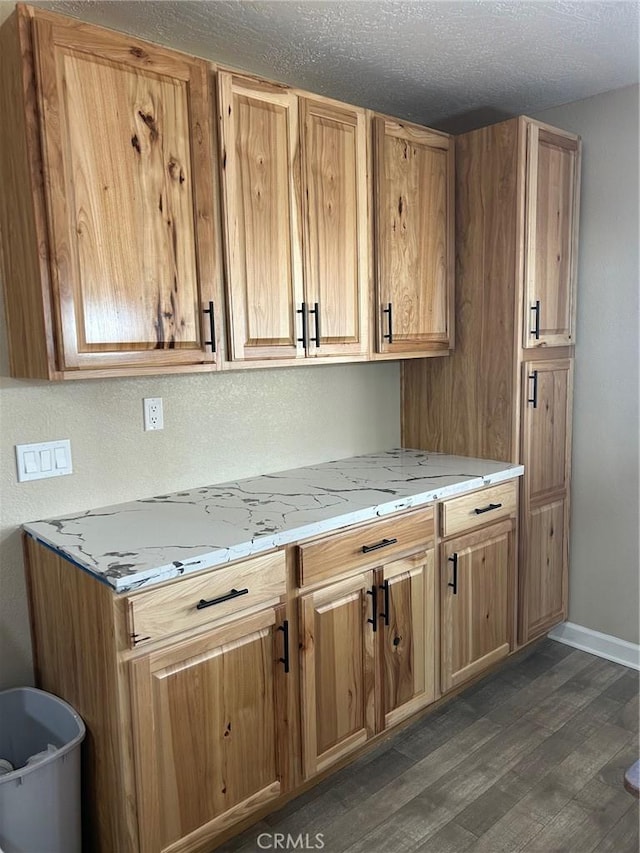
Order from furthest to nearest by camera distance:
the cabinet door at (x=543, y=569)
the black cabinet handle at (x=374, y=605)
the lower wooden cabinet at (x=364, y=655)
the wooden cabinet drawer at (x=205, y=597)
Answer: the cabinet door at (x=543, y=569), the black cabinet handle at (x=374, y=605), the lower wooden cabinet at (x=364, y=655), the wooden cabinet drawer at (x=205, y=597)

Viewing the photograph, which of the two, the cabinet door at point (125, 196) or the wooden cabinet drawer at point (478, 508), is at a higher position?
the cabinet door at point (125, 196)

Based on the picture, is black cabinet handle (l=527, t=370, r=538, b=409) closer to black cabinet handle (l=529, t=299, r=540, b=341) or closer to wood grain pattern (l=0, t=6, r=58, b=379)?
black cabinet handle (l=529, t=299, r=540, b=341)

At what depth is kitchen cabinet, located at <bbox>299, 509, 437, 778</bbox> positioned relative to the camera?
1.98 m

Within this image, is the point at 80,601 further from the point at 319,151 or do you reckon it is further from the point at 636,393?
the point at 636,393

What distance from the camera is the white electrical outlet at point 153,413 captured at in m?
2.19

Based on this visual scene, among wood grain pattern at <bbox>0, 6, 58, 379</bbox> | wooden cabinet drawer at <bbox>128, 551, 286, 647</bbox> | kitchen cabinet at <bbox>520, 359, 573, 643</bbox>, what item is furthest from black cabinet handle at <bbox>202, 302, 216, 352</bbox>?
kitchen cabinet at <bbox>520, 359, 573, 643</bbox>

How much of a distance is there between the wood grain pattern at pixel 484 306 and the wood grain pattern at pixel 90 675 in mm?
1748

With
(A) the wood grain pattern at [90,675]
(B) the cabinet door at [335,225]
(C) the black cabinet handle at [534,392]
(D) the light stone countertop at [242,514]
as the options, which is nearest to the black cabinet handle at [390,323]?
(B) the cabinet door at [335,225]

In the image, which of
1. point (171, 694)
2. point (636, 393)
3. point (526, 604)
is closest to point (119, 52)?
point (171, 694)

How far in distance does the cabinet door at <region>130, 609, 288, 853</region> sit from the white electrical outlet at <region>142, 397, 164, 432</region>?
30.6 inches

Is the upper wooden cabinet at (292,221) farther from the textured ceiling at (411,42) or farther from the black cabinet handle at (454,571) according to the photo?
the black cabinet handle at (454,571)

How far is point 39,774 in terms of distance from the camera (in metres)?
1.58

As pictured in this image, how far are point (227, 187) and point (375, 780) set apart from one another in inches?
77.9

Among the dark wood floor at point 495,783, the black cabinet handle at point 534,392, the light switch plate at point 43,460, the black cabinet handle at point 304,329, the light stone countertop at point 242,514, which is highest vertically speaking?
the black cabinet handle at point 304,329
